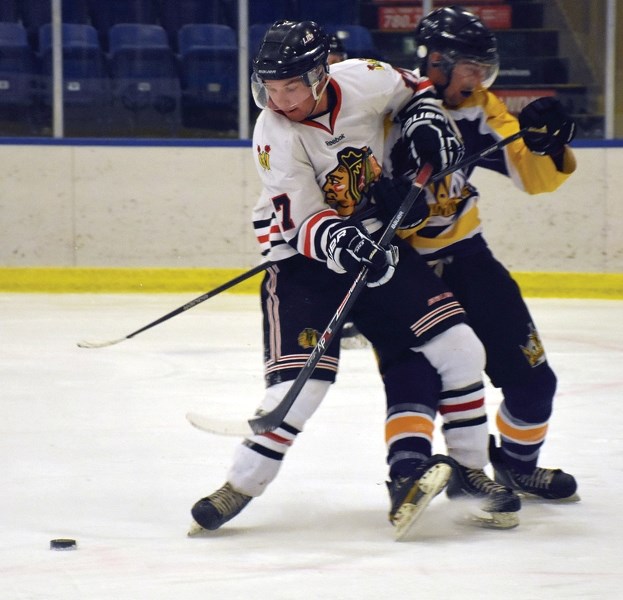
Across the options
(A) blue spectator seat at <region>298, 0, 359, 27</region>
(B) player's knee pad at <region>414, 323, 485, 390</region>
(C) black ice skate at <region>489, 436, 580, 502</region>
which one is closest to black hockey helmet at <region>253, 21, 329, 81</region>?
(B) player's knee pad at <region>414, 323, 485, 390</region>

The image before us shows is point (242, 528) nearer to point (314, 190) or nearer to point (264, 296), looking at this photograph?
point (264, 296)

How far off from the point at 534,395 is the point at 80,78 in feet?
14.6

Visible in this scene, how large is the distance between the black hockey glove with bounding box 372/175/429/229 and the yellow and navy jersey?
0.08 m

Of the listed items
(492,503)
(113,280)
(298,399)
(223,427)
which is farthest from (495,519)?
(113,280)

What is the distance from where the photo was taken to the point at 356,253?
213 centimetres

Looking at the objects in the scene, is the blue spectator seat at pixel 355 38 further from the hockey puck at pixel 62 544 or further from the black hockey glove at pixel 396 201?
the hockey puck at pixel 62 544

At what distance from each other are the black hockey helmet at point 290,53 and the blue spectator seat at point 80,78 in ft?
14.0

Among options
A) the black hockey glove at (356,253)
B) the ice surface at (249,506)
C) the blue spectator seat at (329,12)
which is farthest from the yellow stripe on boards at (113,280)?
the black hockey glove at (356,253)

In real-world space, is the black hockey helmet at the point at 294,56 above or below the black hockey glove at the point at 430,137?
above

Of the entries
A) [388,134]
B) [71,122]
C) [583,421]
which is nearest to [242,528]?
[388,134]

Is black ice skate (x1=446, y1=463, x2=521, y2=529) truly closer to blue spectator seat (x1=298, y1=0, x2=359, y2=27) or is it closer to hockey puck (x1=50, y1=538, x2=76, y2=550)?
hockey puck (x1=50, y1=538, x2=76, y2=550)

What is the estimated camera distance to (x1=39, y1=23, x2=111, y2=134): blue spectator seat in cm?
635

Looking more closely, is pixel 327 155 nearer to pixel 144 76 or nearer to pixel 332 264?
pixel 332 264

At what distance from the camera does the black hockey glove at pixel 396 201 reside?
2273 mm
